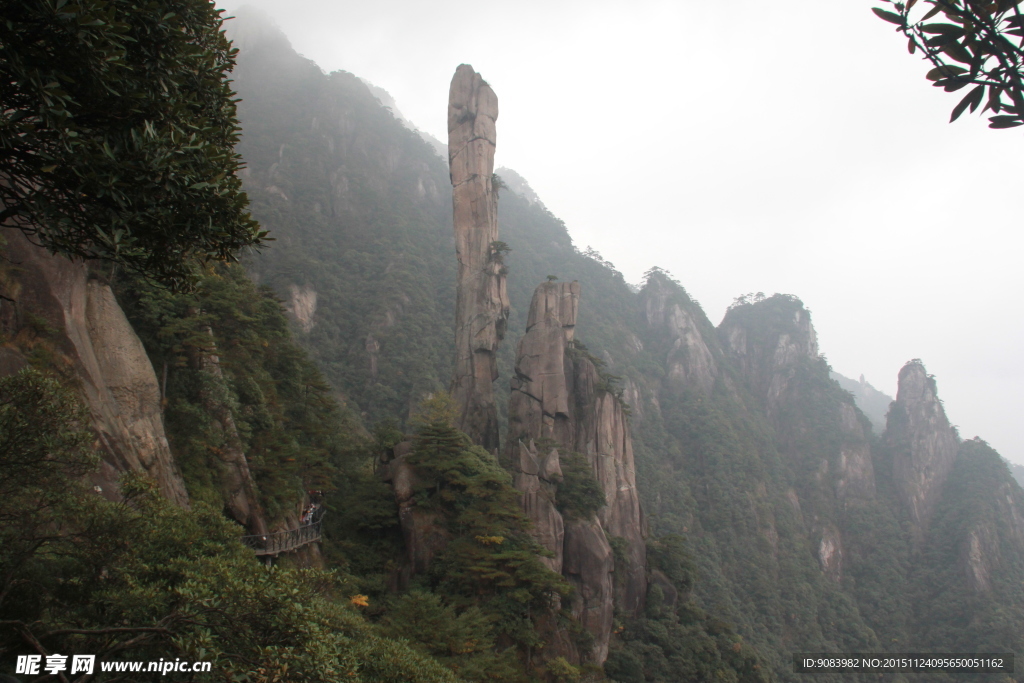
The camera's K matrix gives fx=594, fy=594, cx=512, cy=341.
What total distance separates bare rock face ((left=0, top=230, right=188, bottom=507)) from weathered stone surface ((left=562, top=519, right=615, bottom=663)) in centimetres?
1613

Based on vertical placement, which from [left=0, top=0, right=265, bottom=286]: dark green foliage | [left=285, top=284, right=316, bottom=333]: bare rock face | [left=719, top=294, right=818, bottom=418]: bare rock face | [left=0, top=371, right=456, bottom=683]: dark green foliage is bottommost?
[left=0, top=371, right=456, bottom=683]: dark green foliage

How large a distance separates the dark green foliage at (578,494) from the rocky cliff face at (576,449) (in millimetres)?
463

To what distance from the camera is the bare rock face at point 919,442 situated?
2514 inches

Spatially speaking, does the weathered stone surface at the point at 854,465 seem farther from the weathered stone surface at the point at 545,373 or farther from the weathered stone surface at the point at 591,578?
the weathered stone surface at the point at 591,578

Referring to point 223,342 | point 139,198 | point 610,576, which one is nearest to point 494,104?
point 223,342

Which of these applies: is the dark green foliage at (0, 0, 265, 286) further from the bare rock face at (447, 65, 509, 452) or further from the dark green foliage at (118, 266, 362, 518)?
the bare rock face at (447, 65, 509, 452)

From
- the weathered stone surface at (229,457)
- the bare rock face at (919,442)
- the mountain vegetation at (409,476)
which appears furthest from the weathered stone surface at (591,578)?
the bare rock face at (919,442)

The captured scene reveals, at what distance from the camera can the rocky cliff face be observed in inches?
937

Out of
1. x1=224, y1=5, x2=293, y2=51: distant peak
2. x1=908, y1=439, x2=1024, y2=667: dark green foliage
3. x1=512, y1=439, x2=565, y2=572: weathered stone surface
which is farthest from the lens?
x1=224, y1=5, x2=293, y2=51: distant peak

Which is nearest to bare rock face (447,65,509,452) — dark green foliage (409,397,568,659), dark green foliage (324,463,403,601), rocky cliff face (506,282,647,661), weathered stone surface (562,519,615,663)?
rocky cliff face (506,282,647,661)

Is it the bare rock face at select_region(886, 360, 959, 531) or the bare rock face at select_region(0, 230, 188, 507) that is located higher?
the bare rock face at select_region(886, 360, 959, 531)

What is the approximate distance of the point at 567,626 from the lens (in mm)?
20484

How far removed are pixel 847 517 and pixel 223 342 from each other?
64.5 meters

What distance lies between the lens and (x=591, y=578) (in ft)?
78.1
